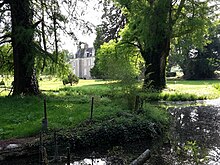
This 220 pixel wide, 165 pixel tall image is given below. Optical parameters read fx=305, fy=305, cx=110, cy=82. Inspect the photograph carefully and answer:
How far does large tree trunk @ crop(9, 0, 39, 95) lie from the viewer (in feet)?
48.2

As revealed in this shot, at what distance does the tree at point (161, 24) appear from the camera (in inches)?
922

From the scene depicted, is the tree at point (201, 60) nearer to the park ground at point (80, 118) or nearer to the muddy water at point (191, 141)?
the muddy water at point (191, 141)

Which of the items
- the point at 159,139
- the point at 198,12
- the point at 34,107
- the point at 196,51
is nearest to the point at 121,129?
the point at 159,139

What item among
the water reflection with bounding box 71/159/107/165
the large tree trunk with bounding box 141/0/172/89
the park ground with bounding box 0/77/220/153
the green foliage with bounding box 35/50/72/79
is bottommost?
the water reflection with bounding box 71/159/107/165

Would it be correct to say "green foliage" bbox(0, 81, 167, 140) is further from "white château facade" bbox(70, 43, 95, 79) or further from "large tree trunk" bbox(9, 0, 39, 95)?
"white château facade" bbox(70, 43, 95, 79)

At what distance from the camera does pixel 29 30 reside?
14422mm

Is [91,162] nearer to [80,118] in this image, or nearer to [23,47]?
[80,118]

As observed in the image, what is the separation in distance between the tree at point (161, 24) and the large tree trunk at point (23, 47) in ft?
32.1

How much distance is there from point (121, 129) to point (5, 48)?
11.8 meters

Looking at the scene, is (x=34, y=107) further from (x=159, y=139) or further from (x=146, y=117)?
(x=159, y=139)

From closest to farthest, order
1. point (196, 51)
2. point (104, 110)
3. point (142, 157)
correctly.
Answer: point (142, 157) < point (104, 110) < point (196, 51)

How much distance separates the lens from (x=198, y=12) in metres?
24.5

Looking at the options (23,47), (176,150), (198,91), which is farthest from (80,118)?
(198,91)

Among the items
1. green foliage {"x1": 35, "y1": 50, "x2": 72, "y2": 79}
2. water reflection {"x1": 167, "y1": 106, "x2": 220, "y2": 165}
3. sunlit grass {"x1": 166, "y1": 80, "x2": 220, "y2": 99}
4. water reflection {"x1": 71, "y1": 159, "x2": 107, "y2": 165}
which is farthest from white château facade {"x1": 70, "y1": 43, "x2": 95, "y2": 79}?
water reflection {"x1": 71, "y1": 159, "x2": 107, "y2": 165}
